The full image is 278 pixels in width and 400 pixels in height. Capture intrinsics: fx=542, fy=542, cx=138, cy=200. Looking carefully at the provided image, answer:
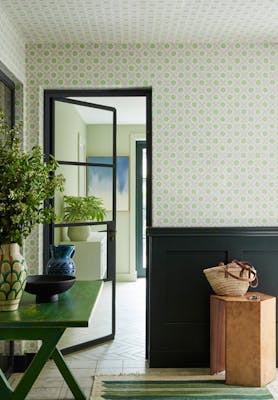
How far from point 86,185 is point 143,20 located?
4.88 feet

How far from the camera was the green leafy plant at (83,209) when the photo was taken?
456 centimetres

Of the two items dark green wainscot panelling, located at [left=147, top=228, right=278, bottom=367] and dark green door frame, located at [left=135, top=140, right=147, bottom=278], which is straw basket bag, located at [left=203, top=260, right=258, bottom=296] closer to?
dark green wainscot panelling, located at [left=147, top=228, right=278, bottom=367]

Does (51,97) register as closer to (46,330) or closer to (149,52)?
(149,52)

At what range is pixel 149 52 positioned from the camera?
4.39m

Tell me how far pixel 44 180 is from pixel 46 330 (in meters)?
0.75

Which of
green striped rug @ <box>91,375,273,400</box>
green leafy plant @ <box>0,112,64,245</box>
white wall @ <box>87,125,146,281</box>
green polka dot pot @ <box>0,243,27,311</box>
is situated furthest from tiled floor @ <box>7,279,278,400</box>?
white wall @ <box>87,125,146,281</box>

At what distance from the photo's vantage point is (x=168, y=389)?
3773mm

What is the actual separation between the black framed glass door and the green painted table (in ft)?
5.00

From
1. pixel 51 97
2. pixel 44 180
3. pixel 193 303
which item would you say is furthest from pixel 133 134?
pixel 44 180

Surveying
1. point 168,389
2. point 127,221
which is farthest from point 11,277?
point 127,221

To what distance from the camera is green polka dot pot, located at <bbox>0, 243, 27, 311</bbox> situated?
262 centimetres

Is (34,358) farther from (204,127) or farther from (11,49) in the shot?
(204,127)

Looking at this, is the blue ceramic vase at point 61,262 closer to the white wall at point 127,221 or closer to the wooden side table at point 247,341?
the wooden side table at point 247,341

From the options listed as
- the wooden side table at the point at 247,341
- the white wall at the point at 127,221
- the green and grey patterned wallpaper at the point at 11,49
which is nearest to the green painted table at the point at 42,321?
the wooden side table at the point at 247,341
